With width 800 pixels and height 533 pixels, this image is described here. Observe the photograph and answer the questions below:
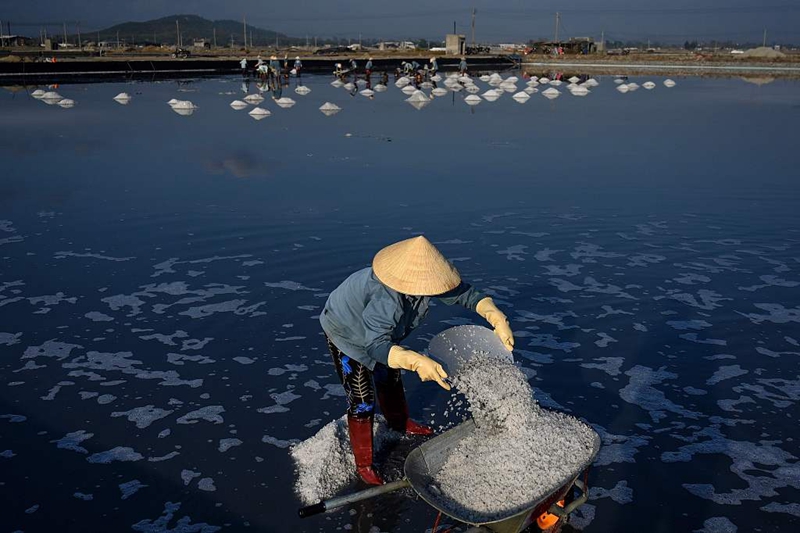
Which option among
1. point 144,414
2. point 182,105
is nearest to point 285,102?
point 182,105

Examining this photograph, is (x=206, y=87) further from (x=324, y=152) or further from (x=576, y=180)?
(x=576, y=180)

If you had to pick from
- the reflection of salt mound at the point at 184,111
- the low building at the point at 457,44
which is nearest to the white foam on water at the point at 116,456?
the reflection of salt mound at the point at 184,111

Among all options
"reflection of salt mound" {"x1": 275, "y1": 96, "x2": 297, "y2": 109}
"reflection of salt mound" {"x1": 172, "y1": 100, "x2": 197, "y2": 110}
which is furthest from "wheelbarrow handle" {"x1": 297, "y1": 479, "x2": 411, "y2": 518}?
"reflection of salt mound" {"x1": 275, "y1": 96, "x2": 297, "y2": 109}

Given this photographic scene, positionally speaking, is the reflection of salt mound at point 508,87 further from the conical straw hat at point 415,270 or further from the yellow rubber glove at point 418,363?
the yellow rubber glove at point 418,363

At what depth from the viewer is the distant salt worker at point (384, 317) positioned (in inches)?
169

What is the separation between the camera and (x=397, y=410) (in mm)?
5520

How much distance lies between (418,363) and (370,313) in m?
0.47

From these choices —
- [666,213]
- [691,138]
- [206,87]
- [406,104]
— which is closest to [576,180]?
[666,213]

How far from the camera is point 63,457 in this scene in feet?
17.2

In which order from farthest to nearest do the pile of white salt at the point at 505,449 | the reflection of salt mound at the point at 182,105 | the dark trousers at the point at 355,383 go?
the reflection of salt mound at the point at 182,105 < the dark trousers at the point at 355,383 < the pile of white salt at the point at 505,449

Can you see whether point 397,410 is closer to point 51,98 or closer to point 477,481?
point 477,481

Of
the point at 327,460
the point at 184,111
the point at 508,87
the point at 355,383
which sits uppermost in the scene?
the point at 508,87

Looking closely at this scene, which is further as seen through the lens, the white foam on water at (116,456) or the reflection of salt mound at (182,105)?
the reflection of salt mound at (182,105)

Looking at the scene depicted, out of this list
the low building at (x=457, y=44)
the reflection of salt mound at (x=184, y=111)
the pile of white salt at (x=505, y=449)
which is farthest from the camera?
the low building at (x=457, y=44)
